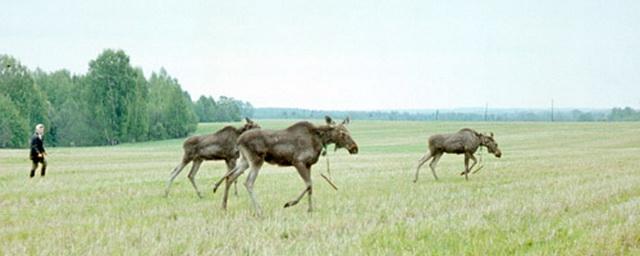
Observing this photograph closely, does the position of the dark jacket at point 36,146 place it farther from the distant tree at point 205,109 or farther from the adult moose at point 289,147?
the distant tree at point 205,109

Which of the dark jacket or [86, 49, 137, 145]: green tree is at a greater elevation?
[86, 49, 137, 145]: green tree

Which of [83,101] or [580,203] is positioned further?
[83,101]

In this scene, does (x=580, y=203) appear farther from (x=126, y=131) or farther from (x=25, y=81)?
(x=25, y=81)

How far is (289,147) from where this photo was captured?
1369 centimetres

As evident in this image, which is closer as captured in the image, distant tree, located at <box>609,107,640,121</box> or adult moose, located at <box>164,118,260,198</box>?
adult moose, located at <box>164,118,260,198</box>

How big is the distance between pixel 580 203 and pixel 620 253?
17.1 feet

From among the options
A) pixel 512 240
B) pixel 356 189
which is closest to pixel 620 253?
pixel 512 240

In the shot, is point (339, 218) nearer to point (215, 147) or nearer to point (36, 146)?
point (215, 147)

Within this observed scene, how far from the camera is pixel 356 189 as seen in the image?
60.2ft

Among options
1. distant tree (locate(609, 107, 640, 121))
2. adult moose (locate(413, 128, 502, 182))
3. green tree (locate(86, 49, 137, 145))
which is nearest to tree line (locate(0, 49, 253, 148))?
green tree (locate(86, 49, 137, 145))

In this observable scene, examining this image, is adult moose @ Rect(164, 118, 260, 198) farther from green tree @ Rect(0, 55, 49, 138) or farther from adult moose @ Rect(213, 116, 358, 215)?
green tree @ Rect(0, 55, 49, 138)

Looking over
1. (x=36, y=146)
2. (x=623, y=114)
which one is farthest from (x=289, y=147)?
(x=623, y=114)

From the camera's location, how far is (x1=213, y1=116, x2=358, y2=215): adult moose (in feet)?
44.4

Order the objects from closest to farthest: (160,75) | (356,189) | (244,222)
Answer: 1. (244,222)
2. (356,189)
3. (160,75)
